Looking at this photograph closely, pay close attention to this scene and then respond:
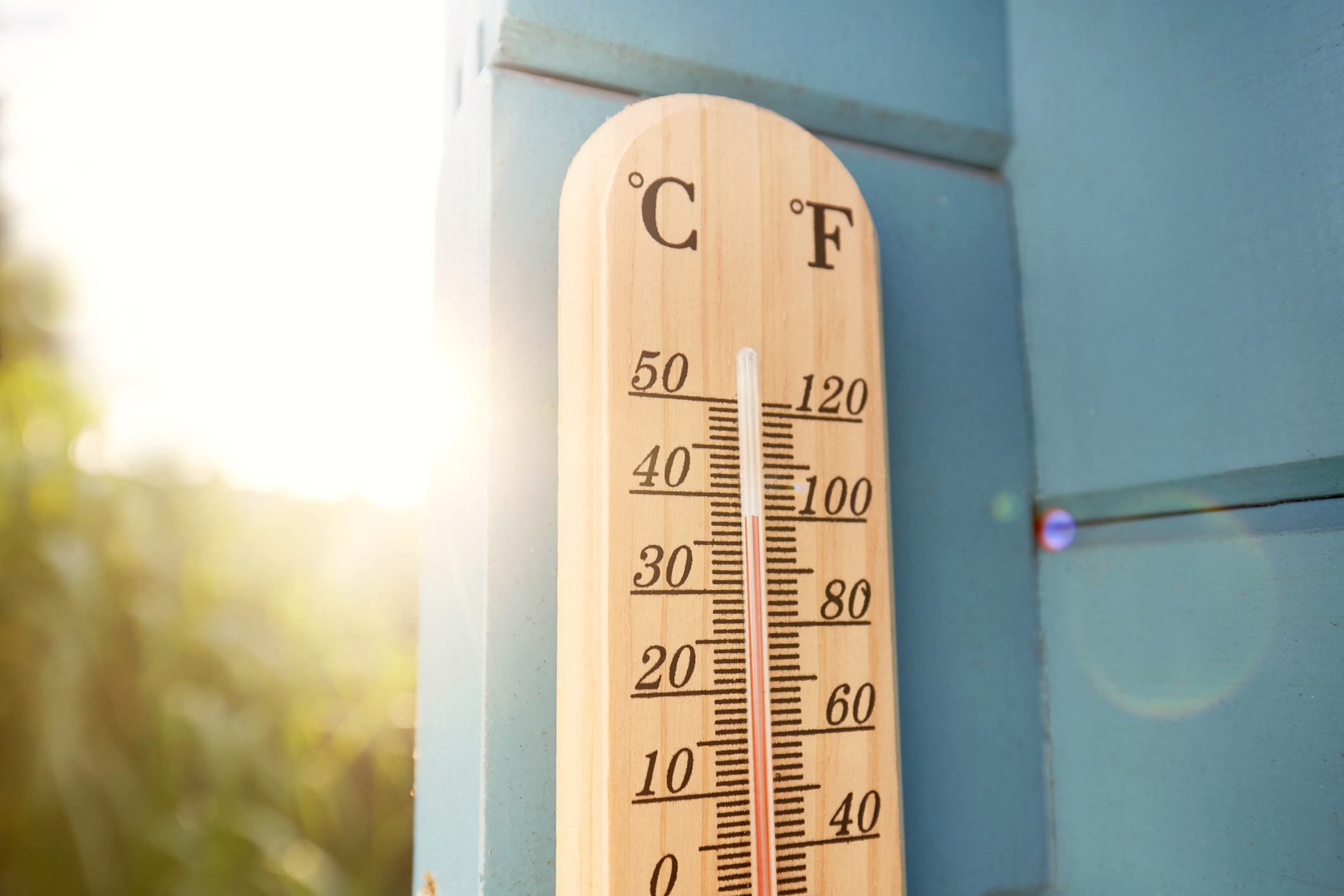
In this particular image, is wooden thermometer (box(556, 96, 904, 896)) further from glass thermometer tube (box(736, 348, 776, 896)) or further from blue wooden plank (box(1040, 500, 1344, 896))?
blue wooden plank (box(1040, 500, 1344, 896))

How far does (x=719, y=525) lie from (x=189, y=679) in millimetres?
1898

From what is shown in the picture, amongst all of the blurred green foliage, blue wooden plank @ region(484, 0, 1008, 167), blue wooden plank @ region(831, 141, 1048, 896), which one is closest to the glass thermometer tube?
blue wooden plank @ region(831, 141, 1048, 896)

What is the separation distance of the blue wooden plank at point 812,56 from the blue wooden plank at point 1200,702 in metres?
0.47

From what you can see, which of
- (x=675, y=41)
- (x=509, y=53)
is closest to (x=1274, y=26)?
(x=675, y=41)

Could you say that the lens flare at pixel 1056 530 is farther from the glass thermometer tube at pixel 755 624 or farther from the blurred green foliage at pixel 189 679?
the blurred green foliage at pixel 189 679

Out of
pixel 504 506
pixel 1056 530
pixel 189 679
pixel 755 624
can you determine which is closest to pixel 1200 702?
pixel 1056 530

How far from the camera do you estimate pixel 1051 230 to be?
0.86m

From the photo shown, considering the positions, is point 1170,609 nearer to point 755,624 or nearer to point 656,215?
point 755,624

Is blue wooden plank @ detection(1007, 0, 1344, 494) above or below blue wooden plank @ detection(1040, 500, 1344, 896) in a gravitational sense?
above

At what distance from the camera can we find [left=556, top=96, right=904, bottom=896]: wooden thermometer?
1.90ft

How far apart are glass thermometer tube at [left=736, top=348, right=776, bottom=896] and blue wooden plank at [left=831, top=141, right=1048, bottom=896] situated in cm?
22

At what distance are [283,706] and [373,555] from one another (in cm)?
42

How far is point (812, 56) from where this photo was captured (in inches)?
31.9

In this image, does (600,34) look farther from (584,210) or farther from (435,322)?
(435,322)
